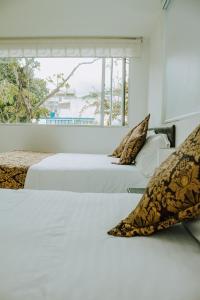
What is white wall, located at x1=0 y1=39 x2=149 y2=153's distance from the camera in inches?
156

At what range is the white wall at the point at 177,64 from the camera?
1.74m

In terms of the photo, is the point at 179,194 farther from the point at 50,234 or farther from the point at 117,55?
the point at 117,55

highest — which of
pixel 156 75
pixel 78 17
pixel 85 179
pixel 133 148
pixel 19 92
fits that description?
pixel 78 17

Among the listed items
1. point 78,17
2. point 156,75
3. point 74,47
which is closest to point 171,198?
point 156,75

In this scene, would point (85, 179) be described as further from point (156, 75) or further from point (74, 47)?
point (74, 47)

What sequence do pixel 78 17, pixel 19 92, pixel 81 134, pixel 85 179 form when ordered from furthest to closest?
pixel 19 92, pixel 81 134, pixel 78 17, pixel 85 179

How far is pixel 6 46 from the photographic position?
394 cm

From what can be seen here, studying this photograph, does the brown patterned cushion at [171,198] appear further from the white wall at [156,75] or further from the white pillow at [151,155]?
the white wall at [156,75]

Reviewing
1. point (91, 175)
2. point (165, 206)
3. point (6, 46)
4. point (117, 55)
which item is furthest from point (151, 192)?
point (6, 46)

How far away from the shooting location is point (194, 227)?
82 centimetres

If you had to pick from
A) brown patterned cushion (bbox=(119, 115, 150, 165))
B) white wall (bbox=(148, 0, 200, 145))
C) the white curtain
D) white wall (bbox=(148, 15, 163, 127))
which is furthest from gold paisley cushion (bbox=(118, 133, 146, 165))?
the white curtain

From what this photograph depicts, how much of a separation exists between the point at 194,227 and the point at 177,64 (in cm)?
168

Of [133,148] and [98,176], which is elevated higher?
[133,148]

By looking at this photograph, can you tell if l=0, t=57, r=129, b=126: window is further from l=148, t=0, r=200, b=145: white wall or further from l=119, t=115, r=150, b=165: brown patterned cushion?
l=119, t=115, r=150, b=165: brown patterned cushion
